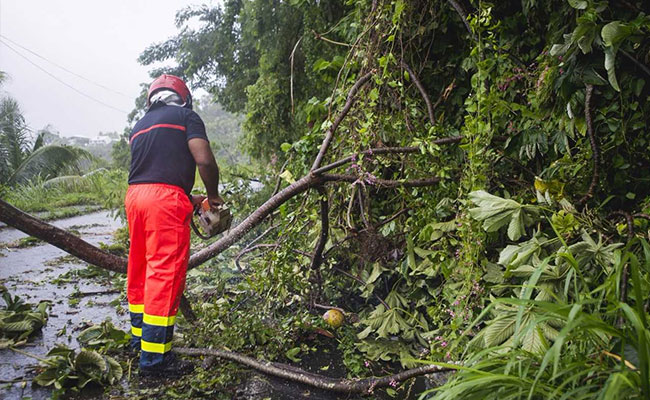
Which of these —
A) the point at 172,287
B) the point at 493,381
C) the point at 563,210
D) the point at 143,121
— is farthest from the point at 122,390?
the point at 563,210

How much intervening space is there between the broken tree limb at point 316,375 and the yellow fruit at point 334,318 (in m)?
0.75

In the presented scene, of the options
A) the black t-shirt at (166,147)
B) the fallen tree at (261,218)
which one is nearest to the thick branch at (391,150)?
the fallen tree at (261,218)

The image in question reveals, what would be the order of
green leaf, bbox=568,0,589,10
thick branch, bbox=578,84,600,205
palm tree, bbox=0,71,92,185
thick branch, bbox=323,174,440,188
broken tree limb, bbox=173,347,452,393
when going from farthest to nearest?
palm tree, bbox=0,71,92,185 → thick branch, bbox=323,174,440,188 → broken tree limb, bbox=173,347,452,393 → thick branch, bbox=578,84,600,205 → green leaf, bbox=568,0,589,10

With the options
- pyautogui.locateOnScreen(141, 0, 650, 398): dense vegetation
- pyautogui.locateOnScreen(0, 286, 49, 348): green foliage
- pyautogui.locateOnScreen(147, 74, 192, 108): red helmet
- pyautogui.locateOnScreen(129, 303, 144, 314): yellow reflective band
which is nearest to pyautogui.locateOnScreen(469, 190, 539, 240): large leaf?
pyautogui.locateOnScreen(141, 0, 650, 398): dense vegetation

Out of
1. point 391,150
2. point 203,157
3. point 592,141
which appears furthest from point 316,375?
point 592,141

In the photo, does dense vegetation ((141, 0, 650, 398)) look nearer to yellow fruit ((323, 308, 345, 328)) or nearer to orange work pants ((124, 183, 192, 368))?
yellow fruit ((323, 308, 345, 328))

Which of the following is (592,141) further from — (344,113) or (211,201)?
(211,201)

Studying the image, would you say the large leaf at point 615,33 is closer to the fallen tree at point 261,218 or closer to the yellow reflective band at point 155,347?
the fallen tree at point 261,218

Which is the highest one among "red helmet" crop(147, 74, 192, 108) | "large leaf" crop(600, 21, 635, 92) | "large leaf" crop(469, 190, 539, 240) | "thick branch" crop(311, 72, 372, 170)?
"large leaf" crop(600, 21, 635, 92)

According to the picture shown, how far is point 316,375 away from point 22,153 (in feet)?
49.2

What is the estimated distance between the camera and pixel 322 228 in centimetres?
306

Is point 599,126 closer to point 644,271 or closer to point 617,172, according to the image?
point 617,172

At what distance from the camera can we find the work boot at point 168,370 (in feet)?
8.74

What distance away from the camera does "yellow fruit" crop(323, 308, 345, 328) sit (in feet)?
10.9
